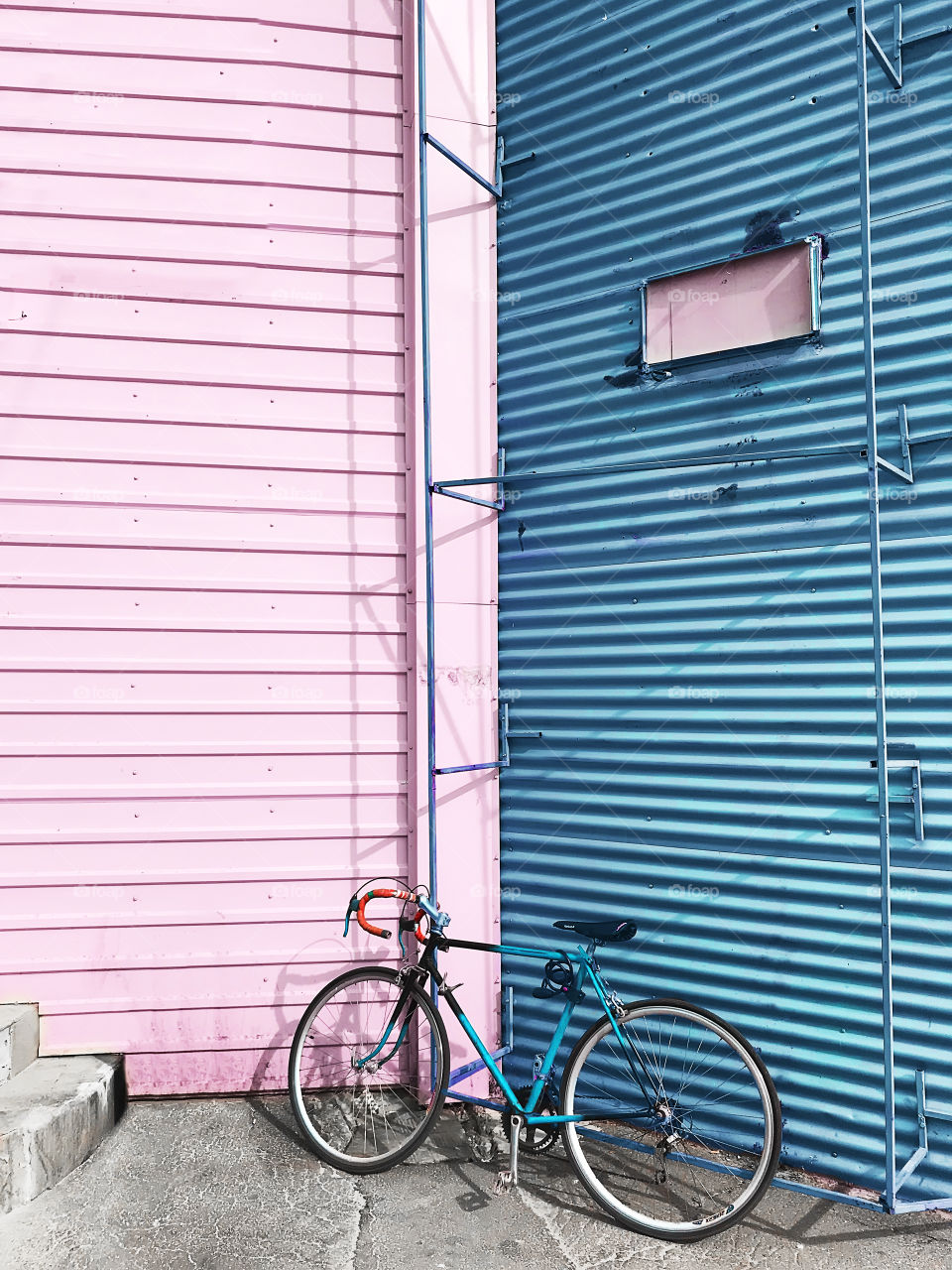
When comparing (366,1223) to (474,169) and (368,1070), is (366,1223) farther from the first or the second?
(474,169)

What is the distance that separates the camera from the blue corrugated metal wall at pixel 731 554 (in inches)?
160

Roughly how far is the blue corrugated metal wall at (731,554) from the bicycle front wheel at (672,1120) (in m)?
0.23

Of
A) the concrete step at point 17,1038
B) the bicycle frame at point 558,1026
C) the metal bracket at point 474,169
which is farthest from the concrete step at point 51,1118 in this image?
the metal bracket at point 474,169

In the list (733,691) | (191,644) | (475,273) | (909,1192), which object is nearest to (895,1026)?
(909,1192)

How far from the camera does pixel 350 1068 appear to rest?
5.21 m

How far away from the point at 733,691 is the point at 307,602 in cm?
234

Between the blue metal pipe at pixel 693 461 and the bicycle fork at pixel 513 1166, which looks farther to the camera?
the bicycle fork at pixel 513 1166

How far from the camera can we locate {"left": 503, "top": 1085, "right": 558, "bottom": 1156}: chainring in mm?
4258

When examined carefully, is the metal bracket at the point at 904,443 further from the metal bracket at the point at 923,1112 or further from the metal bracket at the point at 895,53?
the metal bracket at the point at 923,1112

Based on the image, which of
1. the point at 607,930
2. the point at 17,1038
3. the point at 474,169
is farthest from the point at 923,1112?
the point at 474,169

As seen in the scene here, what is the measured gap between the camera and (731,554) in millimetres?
4582

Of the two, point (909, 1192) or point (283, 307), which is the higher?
point (283, 307)

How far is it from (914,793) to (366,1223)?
292cm

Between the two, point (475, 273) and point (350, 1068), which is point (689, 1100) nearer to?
point (350, 1068)
